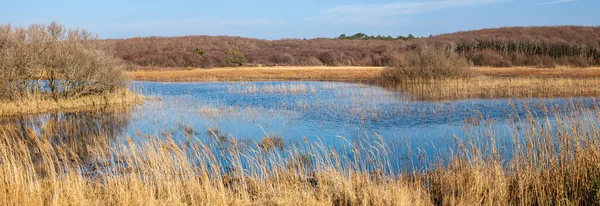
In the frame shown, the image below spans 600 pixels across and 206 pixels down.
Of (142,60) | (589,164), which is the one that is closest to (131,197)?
(589,164)

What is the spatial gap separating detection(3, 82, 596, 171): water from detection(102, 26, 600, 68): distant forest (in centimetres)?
2042

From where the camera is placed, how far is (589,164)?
23.7 ft

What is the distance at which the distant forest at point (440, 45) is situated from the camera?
44.8m

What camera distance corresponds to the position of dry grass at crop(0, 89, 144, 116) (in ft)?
58.7

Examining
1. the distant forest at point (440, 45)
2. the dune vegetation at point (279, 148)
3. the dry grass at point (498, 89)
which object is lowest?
the dry grass at point (498, 89)

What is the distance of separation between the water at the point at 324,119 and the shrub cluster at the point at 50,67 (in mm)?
1715

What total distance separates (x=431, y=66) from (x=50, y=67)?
1838 centimetres

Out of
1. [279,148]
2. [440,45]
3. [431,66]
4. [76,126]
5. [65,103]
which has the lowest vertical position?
[279,148]

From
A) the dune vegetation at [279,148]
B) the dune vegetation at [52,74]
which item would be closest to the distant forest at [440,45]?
the dune vegetation at [279,148]

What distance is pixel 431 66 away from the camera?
28562 mm

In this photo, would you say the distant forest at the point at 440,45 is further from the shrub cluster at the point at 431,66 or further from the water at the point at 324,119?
the water at the point at 324,119

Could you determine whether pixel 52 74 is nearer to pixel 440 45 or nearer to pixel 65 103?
pixel 65 103

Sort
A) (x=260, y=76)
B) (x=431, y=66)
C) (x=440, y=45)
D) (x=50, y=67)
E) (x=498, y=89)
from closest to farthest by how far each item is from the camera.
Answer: (x=50, y=67) < (x=498, y=89) < (x=431, y=66) < (x=260, y=76) < (x=440, y=45)

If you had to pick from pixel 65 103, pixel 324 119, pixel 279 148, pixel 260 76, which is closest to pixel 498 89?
pixel 324 119
